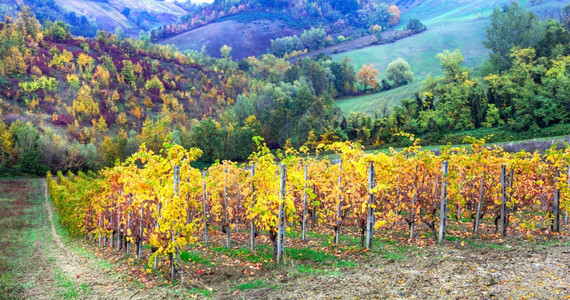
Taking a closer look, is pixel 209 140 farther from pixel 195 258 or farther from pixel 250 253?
pixel 250 253

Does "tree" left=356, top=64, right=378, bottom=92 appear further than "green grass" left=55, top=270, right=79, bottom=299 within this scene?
Yes

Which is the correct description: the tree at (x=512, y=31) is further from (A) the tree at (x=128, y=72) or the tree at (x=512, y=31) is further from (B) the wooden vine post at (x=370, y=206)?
(A) the tree at (x=128, y=72)

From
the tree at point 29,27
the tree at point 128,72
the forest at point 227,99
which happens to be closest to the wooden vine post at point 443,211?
the forest at point 227,99

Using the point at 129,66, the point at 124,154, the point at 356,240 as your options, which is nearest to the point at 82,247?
the point at 356,240

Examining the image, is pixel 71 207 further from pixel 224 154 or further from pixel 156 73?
pixel 156 73

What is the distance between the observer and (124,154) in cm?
5653

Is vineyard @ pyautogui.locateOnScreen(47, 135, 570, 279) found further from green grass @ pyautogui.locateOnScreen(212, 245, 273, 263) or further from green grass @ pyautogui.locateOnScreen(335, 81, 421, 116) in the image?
green grass @ pyautogui.locateOnScreen(335, 81, 421, 116)

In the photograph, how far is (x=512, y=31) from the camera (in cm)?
6228

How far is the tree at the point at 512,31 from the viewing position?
5934 cm

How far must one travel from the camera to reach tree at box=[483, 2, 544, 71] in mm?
59344

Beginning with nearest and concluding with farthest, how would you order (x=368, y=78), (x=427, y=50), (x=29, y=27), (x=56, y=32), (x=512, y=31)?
1. (x=512, y=31)
2. (x=368, y=78)
3. (x=29, y=27)
4. (x=56, y=32)
5. (x=427, y=50)

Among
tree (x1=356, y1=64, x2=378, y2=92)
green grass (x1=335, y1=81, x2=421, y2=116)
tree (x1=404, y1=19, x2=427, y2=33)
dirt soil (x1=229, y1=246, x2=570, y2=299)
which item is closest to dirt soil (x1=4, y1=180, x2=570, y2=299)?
dirt soil (x1=229, y1=246, x2=570, y2=299)

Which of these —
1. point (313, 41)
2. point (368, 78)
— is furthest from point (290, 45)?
point (368, 78)

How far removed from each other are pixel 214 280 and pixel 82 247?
10897 millimetres
